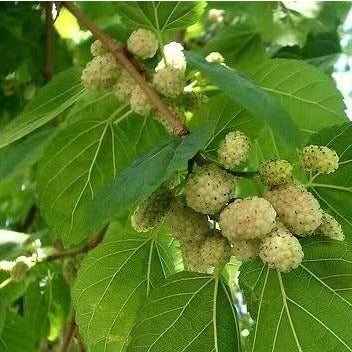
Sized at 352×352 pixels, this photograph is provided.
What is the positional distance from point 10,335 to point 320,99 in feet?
2.50

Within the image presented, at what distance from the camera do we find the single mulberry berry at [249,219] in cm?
90

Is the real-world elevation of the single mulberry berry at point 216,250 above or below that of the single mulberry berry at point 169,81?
below

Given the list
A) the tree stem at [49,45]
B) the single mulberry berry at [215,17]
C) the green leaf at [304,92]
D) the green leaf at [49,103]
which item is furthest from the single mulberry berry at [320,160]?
the single mulberry berry at [215,17]

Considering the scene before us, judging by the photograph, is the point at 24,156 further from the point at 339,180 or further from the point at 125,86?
the point at 339,180

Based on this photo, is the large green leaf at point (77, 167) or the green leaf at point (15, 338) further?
the green leaf at point (15, 338)

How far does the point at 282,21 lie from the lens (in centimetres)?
179

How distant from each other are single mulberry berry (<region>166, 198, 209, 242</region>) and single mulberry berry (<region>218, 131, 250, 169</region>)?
0.07m

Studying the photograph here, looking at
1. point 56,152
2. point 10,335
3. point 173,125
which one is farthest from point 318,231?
point 10,335

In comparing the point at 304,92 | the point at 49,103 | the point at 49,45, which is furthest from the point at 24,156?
the point at 49,45

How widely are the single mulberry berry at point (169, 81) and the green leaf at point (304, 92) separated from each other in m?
0.24

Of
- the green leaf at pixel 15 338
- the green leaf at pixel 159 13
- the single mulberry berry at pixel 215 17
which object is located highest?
the green leaf at pixel 159 13

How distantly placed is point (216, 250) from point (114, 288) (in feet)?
0.83

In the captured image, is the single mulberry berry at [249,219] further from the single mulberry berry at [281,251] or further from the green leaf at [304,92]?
the green leaf at [304,92]

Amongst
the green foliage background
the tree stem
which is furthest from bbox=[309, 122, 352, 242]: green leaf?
the tree stem
